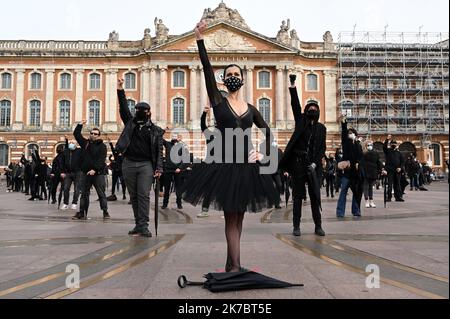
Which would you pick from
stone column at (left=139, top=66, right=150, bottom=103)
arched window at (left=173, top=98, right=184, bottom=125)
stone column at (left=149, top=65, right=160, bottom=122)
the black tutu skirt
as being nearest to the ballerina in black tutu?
the black tutu skirt

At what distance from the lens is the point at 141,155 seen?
7.09m

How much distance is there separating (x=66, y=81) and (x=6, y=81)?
643 centimetres

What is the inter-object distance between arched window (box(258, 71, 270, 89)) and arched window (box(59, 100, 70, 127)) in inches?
842

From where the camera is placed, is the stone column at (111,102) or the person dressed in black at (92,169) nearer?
the person dressed in black at (92,169)

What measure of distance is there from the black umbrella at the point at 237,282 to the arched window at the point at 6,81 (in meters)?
50.0

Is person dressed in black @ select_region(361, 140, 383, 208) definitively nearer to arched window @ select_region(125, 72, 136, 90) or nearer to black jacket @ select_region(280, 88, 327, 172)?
black jacket @ select_region(280, 88, 327, 172)

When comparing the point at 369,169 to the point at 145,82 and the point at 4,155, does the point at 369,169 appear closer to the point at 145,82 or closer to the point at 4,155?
the point at 145,82

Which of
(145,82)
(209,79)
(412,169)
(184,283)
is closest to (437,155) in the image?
(412,169)

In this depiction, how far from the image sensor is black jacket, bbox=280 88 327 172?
6.80 meters

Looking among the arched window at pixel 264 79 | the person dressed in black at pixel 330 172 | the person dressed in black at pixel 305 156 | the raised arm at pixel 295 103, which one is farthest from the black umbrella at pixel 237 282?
the arched window at pixel 264 79

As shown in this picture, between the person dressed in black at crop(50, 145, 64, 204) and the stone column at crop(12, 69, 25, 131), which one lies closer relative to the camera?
the person dressed in black at crop(50, 145, 64, 204)

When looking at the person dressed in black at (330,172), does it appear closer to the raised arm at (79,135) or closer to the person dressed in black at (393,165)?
the person dressed in black at (393,165)

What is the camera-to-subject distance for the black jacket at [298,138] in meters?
6.80

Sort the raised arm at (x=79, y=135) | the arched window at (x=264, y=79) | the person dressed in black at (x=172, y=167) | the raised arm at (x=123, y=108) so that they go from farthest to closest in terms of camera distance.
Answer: the arched window at (x=264, y=79), the person dressed in black at (x=172, y=167), the raised arm at (x=79, y=135), the raised arm at (x=123, y=108)
